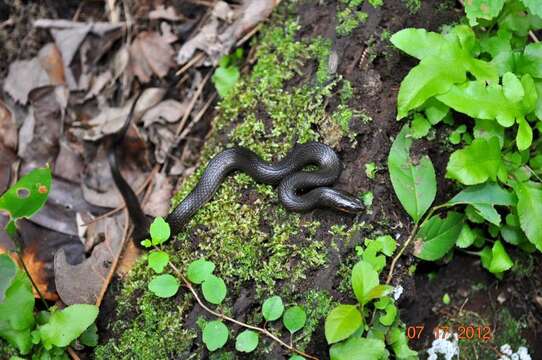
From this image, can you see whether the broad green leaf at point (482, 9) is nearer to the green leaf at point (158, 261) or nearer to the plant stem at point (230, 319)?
the plant stem at point (230, 319)

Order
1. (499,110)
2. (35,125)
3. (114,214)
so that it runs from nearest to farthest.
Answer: (499,110) → (114,214) → (35,125)

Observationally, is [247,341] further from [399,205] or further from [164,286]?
[399,205]

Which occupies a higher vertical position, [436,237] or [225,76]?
[225,76]

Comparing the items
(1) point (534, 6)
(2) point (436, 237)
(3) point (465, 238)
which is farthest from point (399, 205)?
(1) point (534, 6)

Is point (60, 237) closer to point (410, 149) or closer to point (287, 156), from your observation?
point (287, 156)

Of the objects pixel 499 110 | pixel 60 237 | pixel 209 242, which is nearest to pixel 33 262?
pixel 60 237

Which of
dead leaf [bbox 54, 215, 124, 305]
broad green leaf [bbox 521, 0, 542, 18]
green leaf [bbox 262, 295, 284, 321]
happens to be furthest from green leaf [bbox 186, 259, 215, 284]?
broad green leaf [bbox 521, 0, 542, 18]
